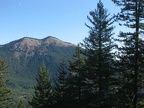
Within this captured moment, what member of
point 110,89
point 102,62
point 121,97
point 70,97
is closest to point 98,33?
point 102,62

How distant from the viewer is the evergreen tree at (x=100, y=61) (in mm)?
29688

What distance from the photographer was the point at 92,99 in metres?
30.2

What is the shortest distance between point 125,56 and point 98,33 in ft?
25.0

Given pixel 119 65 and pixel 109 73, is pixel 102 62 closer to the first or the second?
pixel 109 73

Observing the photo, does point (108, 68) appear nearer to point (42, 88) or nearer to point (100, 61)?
point (100, 61)

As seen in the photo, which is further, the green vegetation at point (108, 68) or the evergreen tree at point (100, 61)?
the evergreen tree at point (100, 61)

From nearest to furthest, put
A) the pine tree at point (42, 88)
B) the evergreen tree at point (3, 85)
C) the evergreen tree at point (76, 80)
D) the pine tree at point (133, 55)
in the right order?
the pine tree at point (133, 55) < the evergreen tree at point (76, 80) < the evergreen tree at point (3, 85) < the pine tree at point (42, 88)

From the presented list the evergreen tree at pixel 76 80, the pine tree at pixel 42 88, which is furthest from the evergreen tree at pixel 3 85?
→ the evergreen tree at pixel 76 80

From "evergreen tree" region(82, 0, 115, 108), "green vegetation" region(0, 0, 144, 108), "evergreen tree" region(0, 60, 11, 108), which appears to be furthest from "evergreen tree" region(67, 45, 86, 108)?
"evergreen tree" region(0, 60, 11, 108)

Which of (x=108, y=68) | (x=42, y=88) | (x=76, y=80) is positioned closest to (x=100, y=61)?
(x=108, y=68)

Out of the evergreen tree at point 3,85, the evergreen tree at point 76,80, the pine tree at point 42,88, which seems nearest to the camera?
the evergreen tree at point 76,80

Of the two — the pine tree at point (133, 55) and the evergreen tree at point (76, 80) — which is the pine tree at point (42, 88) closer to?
the evergreen tree at point (76, 80)

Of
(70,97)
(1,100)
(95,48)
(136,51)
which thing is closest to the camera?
(136,51)

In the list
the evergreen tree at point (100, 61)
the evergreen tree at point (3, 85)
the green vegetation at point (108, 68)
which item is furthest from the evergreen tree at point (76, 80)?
the evergreen tree at point (3, 85)
